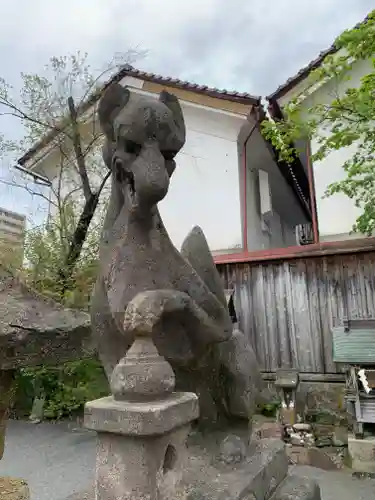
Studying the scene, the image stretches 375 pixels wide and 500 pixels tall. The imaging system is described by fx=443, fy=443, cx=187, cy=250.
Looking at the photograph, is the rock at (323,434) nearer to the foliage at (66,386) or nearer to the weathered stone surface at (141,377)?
the foliage at (66,386)

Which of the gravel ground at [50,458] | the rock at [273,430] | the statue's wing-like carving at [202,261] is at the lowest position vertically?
the gravel ground at [50,458]

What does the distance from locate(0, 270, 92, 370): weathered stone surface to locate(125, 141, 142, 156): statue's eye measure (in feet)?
2.18

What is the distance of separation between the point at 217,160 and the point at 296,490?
27.1 feet

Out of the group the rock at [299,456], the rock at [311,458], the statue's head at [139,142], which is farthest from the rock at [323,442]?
the statue's head at [139,142]

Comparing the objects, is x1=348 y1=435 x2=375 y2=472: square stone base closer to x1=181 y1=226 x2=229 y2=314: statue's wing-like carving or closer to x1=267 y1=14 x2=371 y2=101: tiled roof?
x1=181 y1=226 x2=229 y2=314: statue's wing-like carving

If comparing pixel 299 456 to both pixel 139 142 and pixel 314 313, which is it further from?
pixel 139 142

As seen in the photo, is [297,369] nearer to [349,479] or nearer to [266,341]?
[266,341]

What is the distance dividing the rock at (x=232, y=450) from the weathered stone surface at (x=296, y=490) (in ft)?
0.74

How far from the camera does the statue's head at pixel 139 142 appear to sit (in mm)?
1675

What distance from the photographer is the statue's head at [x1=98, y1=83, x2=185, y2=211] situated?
5.49 ft

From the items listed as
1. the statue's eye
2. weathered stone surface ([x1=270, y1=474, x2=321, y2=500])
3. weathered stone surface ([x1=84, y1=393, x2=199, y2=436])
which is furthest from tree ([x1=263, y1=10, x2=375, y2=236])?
weathered stone surface ([x1=84, y1=393, x2=199, y2=436])

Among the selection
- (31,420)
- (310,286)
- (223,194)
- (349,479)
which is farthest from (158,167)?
(31,420)

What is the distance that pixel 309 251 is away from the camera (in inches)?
317

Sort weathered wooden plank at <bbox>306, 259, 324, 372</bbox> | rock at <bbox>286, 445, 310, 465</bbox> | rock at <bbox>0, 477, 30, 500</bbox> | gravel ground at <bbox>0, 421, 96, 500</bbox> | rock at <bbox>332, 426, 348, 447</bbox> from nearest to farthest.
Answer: rock at <bbox>0, 477, 30, 500</bbox> < gravel ground at <bbox>0, 421, 96, 500</bbox> < rock at <bbox>286, 445, 310, 465</bbox> < rock at <bbox>332, 426, 348, 447</bbox> < weathered wooden plank at <bbox>306, 259, 324, 372</bbox>
